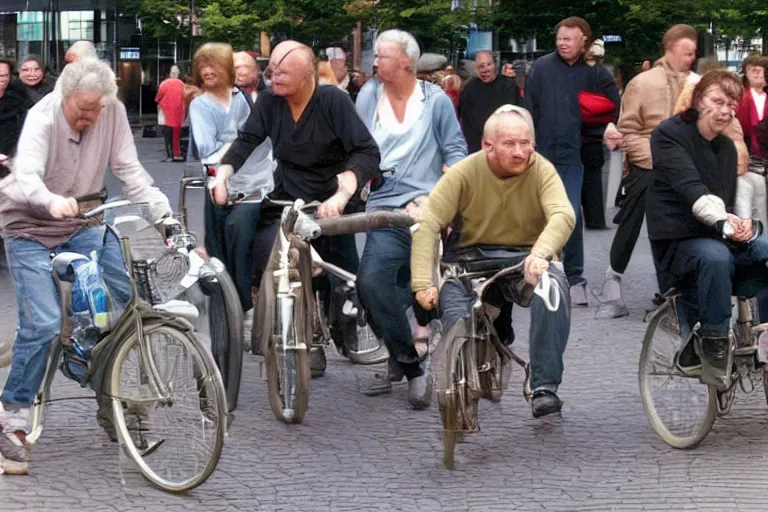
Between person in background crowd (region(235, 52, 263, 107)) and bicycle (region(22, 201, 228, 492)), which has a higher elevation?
person in background crowd (region(235, 52, 263, 107))

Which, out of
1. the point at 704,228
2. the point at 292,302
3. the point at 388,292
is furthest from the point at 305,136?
the point at 704,228

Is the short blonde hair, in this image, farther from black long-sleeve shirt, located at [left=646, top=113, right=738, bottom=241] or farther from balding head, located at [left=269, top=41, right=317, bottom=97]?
black long-sleeve shirt, located at [left=646, top=113, right=738, bottom=241]

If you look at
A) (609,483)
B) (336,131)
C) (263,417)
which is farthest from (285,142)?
(609,483)

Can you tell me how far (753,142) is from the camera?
11016 millimetres

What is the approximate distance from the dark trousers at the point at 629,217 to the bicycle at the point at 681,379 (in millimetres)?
3813

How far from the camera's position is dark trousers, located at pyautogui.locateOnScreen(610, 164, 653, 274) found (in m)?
11.2

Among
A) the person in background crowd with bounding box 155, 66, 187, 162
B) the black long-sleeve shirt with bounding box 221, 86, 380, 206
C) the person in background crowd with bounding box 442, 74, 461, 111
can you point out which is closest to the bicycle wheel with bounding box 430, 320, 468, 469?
the black long-sleeve shirt with bounding box 221, 86, 380, 206

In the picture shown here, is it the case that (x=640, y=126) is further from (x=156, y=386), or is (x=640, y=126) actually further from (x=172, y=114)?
(x=172, y=114)

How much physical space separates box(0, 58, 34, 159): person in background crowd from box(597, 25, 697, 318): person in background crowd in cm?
495

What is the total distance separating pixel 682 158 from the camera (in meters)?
7.29

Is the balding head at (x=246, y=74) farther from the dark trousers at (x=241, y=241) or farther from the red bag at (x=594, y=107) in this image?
the red bag at (x=594, y=107)

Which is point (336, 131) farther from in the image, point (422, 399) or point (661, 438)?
point (661, 438)

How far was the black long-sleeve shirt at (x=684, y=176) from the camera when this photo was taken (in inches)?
284

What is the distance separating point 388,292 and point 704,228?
1610 mm
